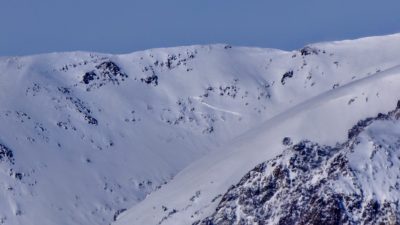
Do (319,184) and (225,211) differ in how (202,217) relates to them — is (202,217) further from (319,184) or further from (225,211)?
(319,184)

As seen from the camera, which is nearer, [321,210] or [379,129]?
[321,210]

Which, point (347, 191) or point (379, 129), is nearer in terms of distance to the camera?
Result: point (347, 191)

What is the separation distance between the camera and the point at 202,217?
195375 millimetres

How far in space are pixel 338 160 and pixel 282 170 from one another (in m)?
8.13

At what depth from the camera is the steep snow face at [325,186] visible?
184 meters

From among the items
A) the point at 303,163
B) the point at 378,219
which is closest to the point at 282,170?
the point at 303,163

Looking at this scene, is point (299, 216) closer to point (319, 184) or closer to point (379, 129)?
point (319, 184)

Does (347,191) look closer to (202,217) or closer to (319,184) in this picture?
(319,184)

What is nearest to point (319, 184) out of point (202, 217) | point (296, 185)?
point (296, 185)

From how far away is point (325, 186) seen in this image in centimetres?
18762

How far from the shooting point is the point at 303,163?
638 ft

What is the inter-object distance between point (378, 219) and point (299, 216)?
10.4 meters

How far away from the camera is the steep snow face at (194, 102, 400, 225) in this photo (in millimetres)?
184375

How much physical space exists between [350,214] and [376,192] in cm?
447
